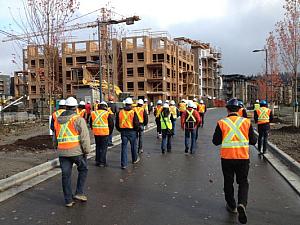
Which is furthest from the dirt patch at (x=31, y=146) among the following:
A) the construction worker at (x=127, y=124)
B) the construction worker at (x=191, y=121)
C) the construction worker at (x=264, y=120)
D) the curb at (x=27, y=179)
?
the construction worker at (x=264, y=120)

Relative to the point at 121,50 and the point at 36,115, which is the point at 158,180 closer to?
the point at 36,115

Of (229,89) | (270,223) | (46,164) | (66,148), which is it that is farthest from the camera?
(229,89)

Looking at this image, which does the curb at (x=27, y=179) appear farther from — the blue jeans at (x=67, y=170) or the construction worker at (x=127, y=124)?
the construction worker at (x=127, y=124)

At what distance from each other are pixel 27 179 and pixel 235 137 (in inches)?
195

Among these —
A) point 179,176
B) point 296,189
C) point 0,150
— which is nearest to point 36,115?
point 0,150

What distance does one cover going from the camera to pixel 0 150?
11.8 m

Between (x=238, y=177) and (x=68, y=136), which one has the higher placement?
(x=68, y=136)

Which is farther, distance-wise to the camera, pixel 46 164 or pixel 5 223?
pixel 46 164

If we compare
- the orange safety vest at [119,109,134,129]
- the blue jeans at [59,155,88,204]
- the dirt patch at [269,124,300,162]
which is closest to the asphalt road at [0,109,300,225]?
the blue jeans at [59,155,88,204]

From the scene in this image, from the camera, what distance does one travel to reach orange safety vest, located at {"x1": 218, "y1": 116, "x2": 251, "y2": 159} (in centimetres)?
514

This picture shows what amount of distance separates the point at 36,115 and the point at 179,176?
2494cm

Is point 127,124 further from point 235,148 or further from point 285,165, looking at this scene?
point 235,148

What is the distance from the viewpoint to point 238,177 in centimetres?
519

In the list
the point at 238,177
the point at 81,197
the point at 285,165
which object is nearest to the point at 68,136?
the point at 81,197
